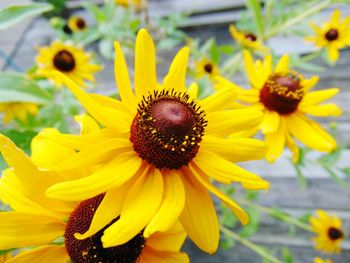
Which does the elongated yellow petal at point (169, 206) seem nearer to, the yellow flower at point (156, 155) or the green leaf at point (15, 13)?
the yellow flower at point (156, 155)

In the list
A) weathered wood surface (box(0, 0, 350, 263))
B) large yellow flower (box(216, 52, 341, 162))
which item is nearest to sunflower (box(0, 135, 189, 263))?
large yellow flower (box(216, 52, 341, 162))

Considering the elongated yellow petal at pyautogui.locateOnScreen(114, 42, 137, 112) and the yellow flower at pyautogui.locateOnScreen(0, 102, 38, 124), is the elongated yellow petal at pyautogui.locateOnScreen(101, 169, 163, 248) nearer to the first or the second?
the elongated yellow petal at pyautogui.locateOnScreen(114, 42, 137, 112)

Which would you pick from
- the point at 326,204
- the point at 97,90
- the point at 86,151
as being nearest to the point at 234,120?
the point at 86,151

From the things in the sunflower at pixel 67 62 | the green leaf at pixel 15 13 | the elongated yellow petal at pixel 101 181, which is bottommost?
the sunflower at pixel 67 62

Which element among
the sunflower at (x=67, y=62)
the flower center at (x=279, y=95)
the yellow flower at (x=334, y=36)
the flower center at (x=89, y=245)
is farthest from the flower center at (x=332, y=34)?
the flower center at (x=89, y=245)

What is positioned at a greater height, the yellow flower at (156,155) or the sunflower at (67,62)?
the yellow flower at (156,155)

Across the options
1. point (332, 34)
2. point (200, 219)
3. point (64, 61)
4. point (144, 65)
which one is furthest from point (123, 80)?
point (332, 34)

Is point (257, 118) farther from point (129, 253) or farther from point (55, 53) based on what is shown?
point (55, 53)
